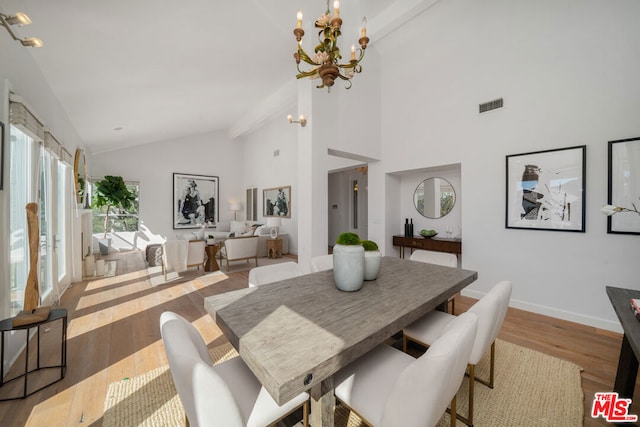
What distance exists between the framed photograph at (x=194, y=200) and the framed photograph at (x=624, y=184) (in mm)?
8600

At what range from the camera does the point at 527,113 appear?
3004mm

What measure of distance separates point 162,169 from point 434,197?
766 cm

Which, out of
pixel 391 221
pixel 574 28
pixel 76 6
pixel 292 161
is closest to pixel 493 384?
pixel 391 221

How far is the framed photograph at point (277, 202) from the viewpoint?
7240 mm

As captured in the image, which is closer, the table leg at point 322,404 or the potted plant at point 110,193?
the table leg at point 322,404

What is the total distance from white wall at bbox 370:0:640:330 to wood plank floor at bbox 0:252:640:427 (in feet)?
1.79

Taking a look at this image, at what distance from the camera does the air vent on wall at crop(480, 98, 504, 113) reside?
10.5 feet

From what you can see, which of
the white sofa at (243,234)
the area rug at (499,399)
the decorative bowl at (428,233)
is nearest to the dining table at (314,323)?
the area rug at (499,399)

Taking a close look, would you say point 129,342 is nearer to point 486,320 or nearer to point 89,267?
point 486,320

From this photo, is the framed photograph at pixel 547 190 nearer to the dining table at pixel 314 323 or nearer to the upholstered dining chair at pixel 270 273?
the dining table at pixel 314 323

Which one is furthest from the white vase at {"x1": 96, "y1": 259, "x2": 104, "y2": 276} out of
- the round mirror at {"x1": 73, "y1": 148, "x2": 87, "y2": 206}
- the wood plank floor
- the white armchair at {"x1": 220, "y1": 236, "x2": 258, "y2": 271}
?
the white armchair at {"x1": 220, "y1": 236, "x2": 258, "y2": 271}

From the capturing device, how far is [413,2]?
3.36 m

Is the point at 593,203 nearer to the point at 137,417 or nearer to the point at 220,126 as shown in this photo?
the point at 137,417

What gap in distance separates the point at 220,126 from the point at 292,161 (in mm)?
2981
